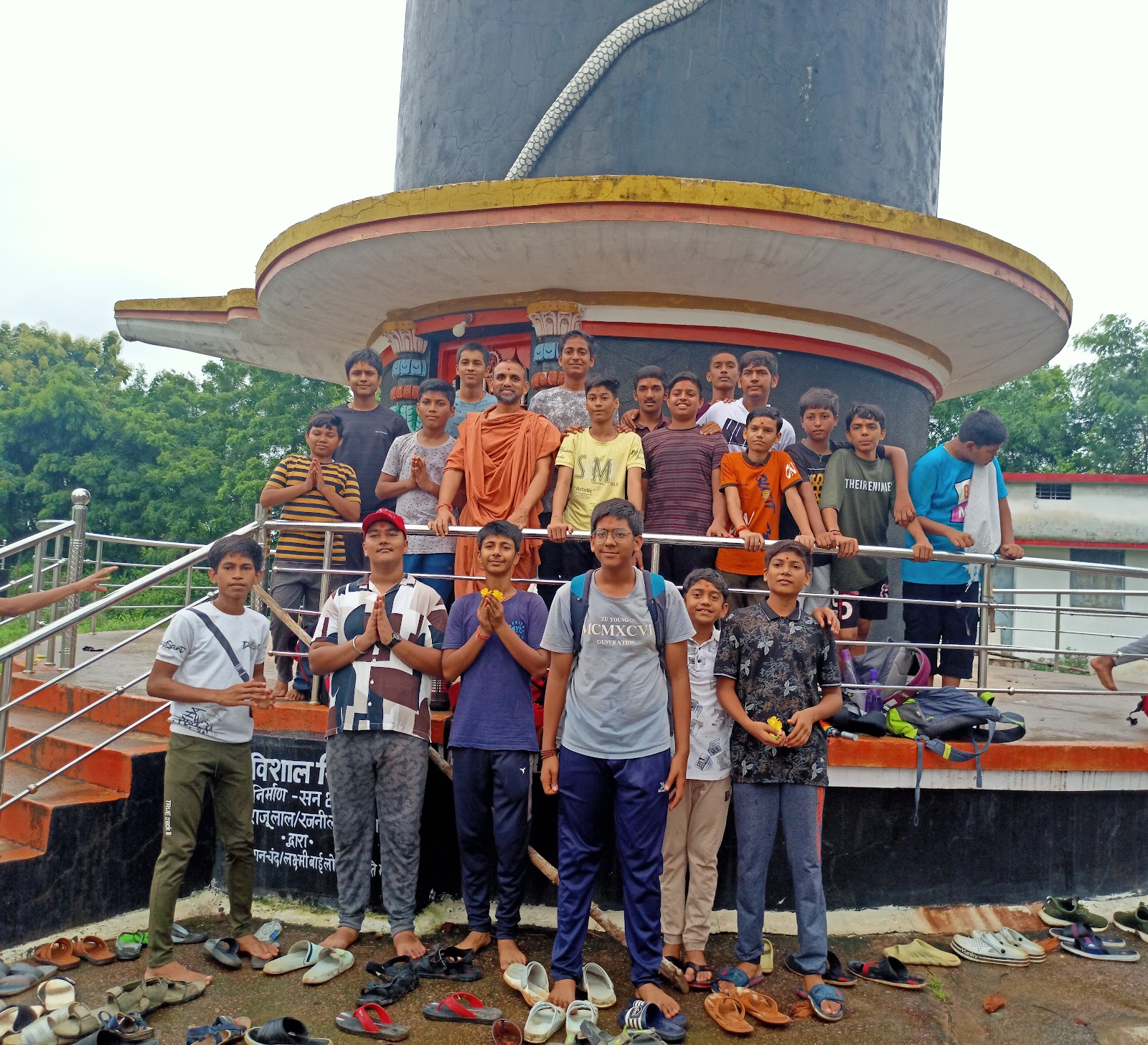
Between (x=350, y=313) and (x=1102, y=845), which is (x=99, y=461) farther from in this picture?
(x=1102, y=845)

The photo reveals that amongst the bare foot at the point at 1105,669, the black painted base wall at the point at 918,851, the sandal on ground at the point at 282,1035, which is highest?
the bare foot at the point at 1105,669

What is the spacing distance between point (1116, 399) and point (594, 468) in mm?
28105

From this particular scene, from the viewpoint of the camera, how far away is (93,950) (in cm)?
411

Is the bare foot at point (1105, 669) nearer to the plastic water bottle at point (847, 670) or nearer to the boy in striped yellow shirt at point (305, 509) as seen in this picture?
the plastic water bottle at point (847, 670)

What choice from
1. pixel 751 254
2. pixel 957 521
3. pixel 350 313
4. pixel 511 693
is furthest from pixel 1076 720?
pixel 350 313

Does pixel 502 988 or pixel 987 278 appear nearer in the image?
pixel 502 988

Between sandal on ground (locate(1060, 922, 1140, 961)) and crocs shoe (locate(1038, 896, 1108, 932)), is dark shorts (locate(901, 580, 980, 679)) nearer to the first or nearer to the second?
crocs shoe (locate(1038, 896, 1108, 932))

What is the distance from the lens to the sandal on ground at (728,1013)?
354 centimetres

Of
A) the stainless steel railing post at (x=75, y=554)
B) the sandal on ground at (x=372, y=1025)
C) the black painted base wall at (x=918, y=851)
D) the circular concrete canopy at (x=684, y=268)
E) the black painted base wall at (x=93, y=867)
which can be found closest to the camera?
the sandal on ground at (x=372, y=1025)

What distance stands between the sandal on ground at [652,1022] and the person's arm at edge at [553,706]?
83 cm

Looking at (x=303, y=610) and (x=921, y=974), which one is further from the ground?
(x=303, y=610)

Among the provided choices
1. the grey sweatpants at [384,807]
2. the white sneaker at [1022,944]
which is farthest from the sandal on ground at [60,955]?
the white sneaker at [1022,944]

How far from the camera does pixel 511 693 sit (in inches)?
160

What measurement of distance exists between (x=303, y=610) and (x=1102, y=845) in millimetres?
4330
